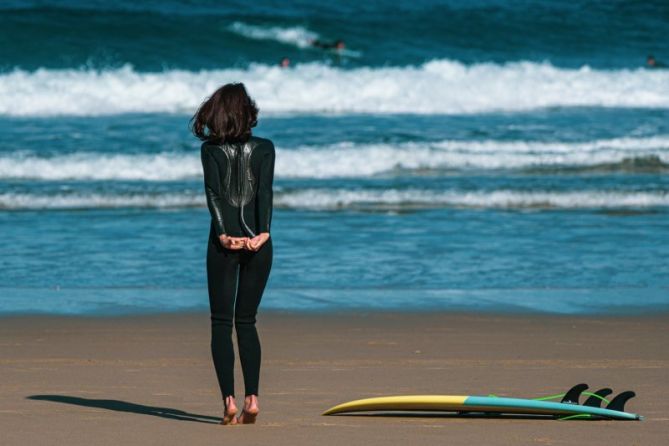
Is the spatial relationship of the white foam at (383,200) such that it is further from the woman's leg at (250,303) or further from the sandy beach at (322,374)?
the woman's leg at (250,303)

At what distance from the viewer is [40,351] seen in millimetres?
6242

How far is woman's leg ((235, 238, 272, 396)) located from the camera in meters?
4.61

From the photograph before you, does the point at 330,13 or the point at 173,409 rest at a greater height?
the point at 330,13

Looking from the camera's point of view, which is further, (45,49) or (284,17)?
(284,17)

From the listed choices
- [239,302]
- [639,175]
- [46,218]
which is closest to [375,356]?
[239,302]

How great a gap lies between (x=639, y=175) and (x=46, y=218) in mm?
7418

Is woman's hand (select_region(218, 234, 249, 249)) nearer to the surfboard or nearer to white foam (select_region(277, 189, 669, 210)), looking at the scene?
the surfboard

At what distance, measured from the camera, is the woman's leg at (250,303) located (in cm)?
461

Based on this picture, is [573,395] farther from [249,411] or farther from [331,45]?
[331,45]

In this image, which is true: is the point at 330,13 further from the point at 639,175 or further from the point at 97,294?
the point at 97,294

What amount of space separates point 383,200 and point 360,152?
3.19 metres

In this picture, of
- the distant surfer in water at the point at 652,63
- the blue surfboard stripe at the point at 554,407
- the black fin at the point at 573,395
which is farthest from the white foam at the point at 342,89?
the blue surfboard stripe at the point at 554,407

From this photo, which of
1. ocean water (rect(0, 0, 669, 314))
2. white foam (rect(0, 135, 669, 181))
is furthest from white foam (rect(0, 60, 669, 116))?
white foam (rect(0, 135, 669, 181))

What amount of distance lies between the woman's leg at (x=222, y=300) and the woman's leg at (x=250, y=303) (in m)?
0.03
